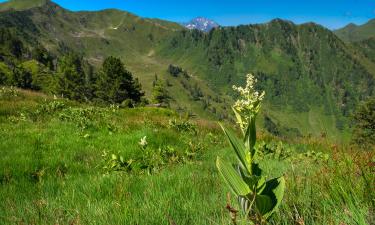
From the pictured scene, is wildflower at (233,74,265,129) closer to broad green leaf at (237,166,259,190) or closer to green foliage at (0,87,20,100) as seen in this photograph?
broad green leaf at (237,166,259,190)

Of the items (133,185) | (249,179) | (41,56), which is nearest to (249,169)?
(249,179)

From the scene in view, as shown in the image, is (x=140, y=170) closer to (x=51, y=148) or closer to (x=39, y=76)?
(x=51, y=148)

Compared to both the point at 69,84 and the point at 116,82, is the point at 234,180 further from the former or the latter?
the point at 69,84

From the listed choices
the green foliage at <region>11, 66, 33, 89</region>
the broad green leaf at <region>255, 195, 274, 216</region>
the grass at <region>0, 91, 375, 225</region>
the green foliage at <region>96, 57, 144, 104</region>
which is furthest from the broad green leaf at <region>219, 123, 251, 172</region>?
the green foliage at <region>11, 66, 33, 89</region>

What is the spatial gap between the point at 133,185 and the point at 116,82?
8998cm

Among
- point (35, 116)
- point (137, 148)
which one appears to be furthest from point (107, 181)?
point (35, 116)

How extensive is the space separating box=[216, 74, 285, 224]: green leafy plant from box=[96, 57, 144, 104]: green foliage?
92513mm

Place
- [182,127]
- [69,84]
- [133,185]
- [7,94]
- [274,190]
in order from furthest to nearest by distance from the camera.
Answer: [69,84], [7,94], [182,127], [133,185], [274,190]

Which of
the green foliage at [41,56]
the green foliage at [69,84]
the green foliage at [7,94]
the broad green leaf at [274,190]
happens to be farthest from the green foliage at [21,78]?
the broad green leaf at [274,190]

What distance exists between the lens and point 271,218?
3.82m

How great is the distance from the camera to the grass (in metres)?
3.91

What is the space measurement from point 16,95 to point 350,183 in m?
24.0

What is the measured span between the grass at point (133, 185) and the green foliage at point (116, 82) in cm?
8131

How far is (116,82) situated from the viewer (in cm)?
9450
